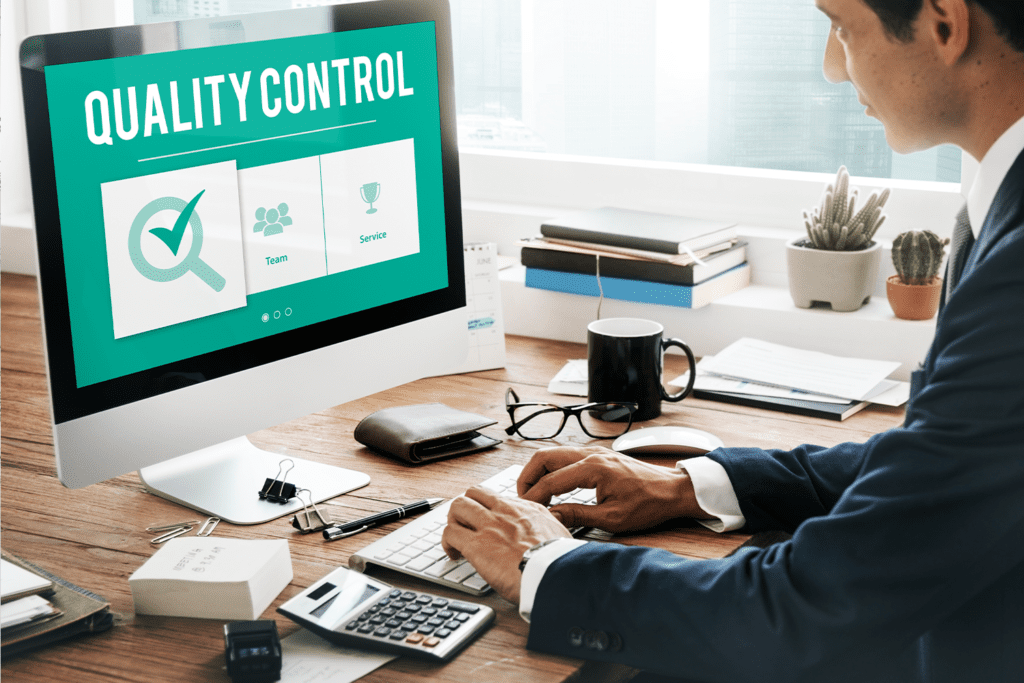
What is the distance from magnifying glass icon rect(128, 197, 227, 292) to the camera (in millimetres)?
1102

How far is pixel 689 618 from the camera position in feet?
2.90

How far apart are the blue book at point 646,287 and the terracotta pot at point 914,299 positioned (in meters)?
0.27

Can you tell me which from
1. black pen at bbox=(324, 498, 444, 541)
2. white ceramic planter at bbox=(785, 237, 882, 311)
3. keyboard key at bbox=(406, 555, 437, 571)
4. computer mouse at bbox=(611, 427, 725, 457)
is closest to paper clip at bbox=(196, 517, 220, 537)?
black pen at bbox=(324, 498, 444, 541)

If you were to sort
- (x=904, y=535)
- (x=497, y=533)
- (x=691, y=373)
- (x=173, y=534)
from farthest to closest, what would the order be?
(x=691, y=373) → (x=173, y=534) → (x=497, y=533) → (x=904, y=535)

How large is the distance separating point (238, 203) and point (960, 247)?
769mm

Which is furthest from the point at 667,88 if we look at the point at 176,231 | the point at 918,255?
the point at 176,231

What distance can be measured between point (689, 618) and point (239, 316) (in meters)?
0.62

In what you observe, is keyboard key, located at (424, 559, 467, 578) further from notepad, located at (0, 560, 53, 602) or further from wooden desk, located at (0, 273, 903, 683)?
notepad, located at (0, 560, 53, 602)

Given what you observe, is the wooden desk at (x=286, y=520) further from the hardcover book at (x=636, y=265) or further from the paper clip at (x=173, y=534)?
the hardcover book at (x=636, y=265)

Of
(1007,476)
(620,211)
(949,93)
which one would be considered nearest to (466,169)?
(620,211)

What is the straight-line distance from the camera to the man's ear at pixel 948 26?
85 centimetres

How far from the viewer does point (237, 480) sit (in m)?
1.26

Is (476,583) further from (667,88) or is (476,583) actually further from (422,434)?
(667,88)

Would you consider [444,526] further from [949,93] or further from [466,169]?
[466,169]
